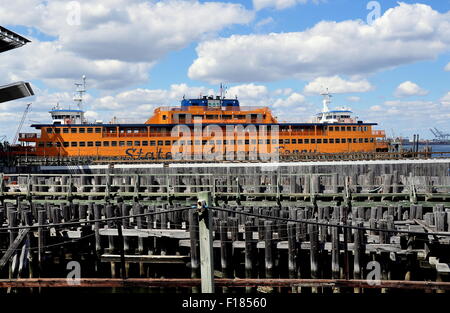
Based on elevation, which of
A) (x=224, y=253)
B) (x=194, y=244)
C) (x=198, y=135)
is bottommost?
(x=224, y=253)

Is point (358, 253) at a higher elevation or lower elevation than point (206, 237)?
lower

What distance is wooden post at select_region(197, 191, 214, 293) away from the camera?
498 centimetres

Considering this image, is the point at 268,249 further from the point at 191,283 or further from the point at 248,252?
the point at 191,283

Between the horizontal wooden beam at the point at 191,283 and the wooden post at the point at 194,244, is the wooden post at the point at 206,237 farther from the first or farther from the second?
the wooden post at the point at 194,244

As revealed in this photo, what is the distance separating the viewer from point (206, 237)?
16.7ft

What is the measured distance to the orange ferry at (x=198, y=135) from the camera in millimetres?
55594

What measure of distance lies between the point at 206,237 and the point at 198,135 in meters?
52.6

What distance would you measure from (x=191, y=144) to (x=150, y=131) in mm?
6002

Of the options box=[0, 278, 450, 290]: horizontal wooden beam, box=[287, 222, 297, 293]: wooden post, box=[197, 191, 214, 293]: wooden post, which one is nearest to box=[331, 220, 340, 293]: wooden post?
box=[287, 222, 297, 293]: wooden post

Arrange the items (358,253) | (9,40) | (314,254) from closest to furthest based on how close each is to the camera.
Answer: (358,253), (314,254), (9,40)

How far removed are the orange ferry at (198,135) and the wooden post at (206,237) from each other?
167 ft

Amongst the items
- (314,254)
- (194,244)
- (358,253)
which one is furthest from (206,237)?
(358,253)

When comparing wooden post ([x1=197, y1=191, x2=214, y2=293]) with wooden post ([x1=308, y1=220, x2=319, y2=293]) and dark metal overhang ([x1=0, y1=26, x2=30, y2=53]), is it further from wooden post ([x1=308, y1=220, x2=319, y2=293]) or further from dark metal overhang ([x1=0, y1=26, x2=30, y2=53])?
dark metal overhang ([x1=0, y1=26, x2=30, y2=53])
